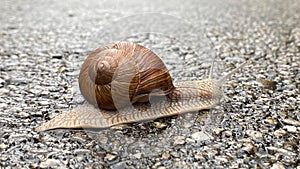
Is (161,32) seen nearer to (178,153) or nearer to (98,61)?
(98,61)

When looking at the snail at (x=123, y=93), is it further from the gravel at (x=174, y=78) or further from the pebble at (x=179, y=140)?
the pebble at (x=179, y=140)

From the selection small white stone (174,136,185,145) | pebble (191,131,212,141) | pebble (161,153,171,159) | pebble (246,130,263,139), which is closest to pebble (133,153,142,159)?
pebble (161,153,171,159)

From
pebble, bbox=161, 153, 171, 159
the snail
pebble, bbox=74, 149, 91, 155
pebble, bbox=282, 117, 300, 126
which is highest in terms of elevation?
the snail

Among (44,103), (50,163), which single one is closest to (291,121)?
(50,163)

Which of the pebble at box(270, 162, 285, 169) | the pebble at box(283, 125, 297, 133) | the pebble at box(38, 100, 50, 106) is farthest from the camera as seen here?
the pebble at box(38, 100, 50, 106)

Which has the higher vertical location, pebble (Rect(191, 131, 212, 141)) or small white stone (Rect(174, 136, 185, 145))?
pebble (Rect(191, 131, 212, 141))

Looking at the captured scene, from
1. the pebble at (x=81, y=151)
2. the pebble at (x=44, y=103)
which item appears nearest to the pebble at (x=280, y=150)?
the pebble at (x=81, y=151)

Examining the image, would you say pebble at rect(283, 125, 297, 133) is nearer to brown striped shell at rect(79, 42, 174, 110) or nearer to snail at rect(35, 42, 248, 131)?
snail at rect(35, 42, 248, 131)

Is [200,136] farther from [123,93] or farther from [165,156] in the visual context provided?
[123,93]

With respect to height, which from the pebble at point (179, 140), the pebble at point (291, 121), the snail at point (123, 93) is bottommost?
the pebble at point (179, 140)
